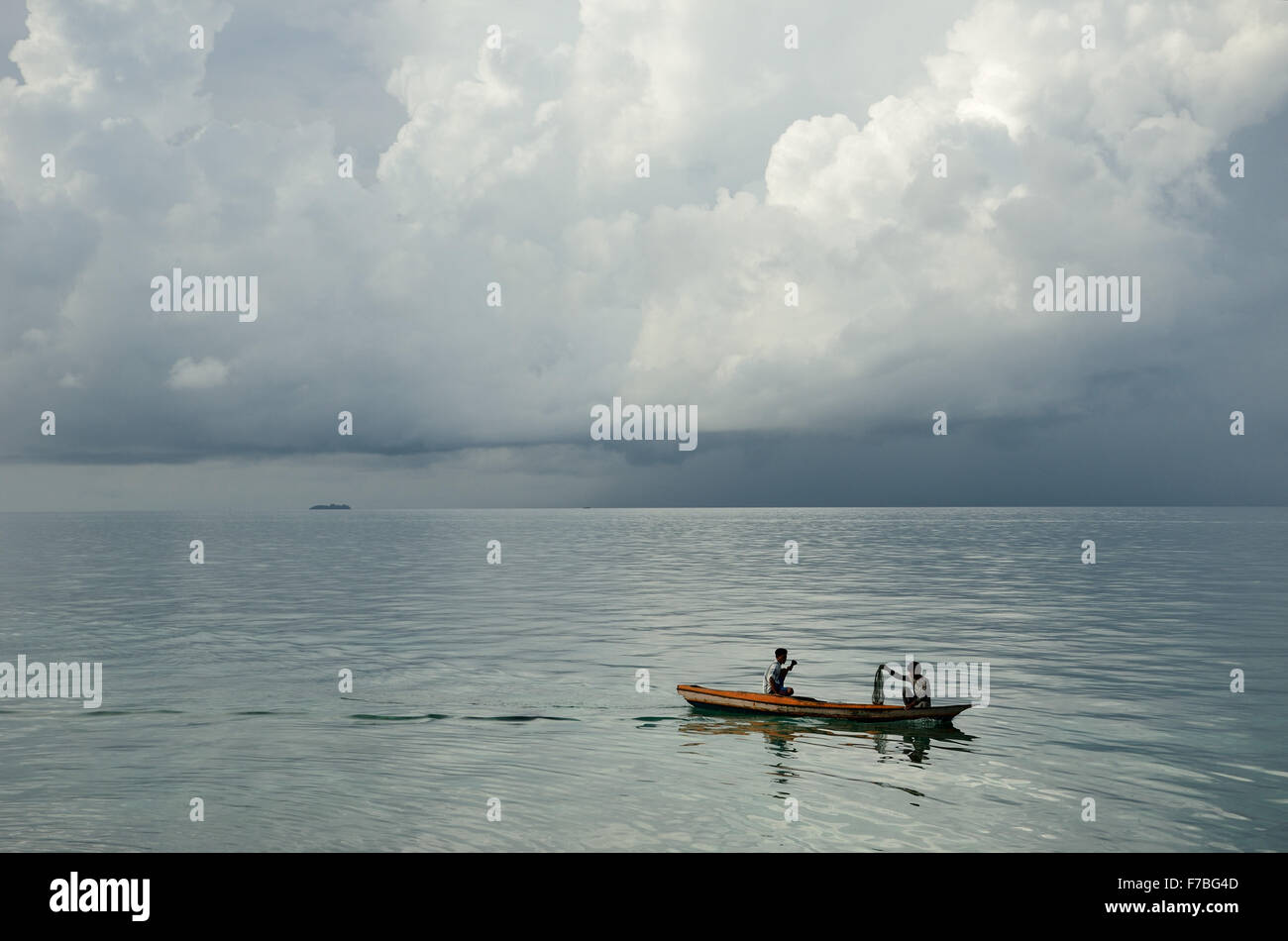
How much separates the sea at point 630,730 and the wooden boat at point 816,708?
566 mm

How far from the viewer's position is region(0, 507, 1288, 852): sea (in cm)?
2583

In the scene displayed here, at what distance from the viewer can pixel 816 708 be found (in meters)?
37.5

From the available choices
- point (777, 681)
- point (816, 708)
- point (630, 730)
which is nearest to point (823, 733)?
point (816, 708)

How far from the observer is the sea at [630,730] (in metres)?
25.8

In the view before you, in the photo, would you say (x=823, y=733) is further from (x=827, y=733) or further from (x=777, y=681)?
(x=777, y=681)

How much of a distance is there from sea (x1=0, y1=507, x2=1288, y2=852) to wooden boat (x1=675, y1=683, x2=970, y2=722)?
22.3 inches

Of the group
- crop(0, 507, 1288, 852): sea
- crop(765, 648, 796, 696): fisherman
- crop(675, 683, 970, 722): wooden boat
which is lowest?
crop(0, 507, 1288, 852): sea

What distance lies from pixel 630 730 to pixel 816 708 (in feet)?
25.1

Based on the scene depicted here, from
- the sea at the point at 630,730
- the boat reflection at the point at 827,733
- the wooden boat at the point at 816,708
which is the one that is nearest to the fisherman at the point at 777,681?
the wooden boat at the point at 816,708

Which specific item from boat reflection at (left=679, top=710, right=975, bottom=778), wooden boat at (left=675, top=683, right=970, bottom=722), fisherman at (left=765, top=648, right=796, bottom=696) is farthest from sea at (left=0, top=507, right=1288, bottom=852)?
fisherman at (left=765, top=648, right=796, bottom=696)

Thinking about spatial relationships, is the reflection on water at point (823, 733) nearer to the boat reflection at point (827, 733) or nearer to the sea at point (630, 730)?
the boat reflection at point (827, 733)

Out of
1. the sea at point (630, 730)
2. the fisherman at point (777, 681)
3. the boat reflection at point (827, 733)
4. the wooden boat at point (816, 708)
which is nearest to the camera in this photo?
the sea at point (630, 730)

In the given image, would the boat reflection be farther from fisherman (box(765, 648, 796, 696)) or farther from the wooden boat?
fisherman (box(765, 648, 796, 696))
